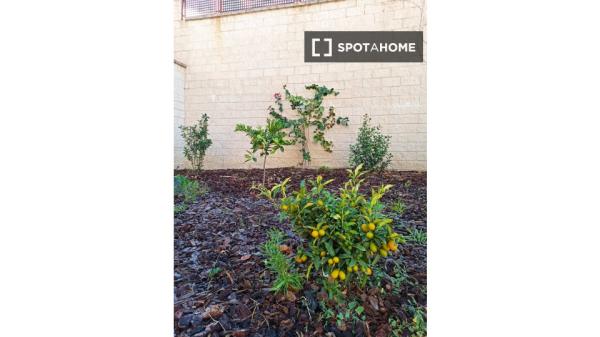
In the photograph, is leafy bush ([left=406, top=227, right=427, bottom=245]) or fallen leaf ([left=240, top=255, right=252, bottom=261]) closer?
leafy bush ([left=406, top=227, right=427, bottom=245])

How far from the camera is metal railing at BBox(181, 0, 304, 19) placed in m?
1.36

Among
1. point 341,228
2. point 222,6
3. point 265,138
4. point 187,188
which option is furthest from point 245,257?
point 222,6

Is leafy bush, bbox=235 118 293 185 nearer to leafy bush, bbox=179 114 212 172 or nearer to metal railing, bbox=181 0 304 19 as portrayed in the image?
leafy bush, bbox=179 114 212 172

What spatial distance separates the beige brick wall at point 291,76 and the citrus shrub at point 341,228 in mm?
359

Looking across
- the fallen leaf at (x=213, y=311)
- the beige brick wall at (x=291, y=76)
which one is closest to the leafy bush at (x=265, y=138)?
the beige brick wall at (x=291, y=76)

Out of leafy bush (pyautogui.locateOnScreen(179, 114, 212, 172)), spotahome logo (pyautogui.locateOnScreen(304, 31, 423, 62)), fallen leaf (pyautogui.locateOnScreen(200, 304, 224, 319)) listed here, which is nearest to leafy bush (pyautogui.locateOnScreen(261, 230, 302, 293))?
fallen leaf (pyautogui.locateOnScreen(200, 304, 224, 319))

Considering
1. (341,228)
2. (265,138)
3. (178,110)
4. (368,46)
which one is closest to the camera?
(341,228)

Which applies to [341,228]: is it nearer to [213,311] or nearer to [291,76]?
[213,311]

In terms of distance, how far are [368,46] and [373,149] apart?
41 cm

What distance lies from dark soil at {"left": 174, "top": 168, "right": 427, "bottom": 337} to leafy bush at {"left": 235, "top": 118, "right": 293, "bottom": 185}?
0.23 m

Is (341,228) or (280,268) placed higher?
(341,228)

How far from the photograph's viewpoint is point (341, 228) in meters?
0.93
